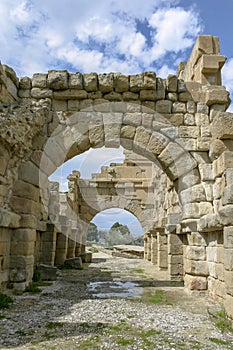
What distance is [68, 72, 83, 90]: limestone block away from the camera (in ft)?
21.8

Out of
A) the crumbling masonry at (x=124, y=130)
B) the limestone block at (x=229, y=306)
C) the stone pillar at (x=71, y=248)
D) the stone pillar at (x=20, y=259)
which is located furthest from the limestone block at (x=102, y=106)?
the stone pillar at (x=71, y=248)

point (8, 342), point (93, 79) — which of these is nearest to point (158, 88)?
point (93, 79)

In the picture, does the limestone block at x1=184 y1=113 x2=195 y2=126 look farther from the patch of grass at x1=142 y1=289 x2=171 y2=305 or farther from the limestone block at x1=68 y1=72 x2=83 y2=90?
the patch of grass at x1=142 y1=289 x2=171 y2=305

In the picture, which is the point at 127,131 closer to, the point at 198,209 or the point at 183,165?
the point at 183,165

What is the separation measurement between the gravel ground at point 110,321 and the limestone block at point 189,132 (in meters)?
3.12

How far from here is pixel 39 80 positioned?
6734 mm

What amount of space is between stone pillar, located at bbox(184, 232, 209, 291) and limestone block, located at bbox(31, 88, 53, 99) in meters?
4.04

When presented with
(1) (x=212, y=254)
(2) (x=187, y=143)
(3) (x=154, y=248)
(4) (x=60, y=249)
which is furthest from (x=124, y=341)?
(3) (x=154, y=248)

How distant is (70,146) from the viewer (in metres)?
6.62

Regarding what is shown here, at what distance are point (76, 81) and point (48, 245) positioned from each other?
5.22 meters

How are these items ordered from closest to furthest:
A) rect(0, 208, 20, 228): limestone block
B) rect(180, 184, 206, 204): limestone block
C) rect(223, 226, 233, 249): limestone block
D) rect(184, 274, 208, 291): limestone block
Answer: rect(223, 226, 233, 249): limestone block, rect(0, 208, 20, 228): limestone block, rect(184, 274, 208, 291): limestone block, rect(180, 184, 206, 204): limestone block

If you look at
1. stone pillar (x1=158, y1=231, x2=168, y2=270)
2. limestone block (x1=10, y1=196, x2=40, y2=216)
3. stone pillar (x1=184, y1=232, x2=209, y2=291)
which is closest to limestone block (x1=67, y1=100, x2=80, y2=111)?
limestone block (x1=10, y1=196, x2=40, y2=216)

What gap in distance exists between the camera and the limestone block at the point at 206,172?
6289mm

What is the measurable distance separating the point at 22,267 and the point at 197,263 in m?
3.26
